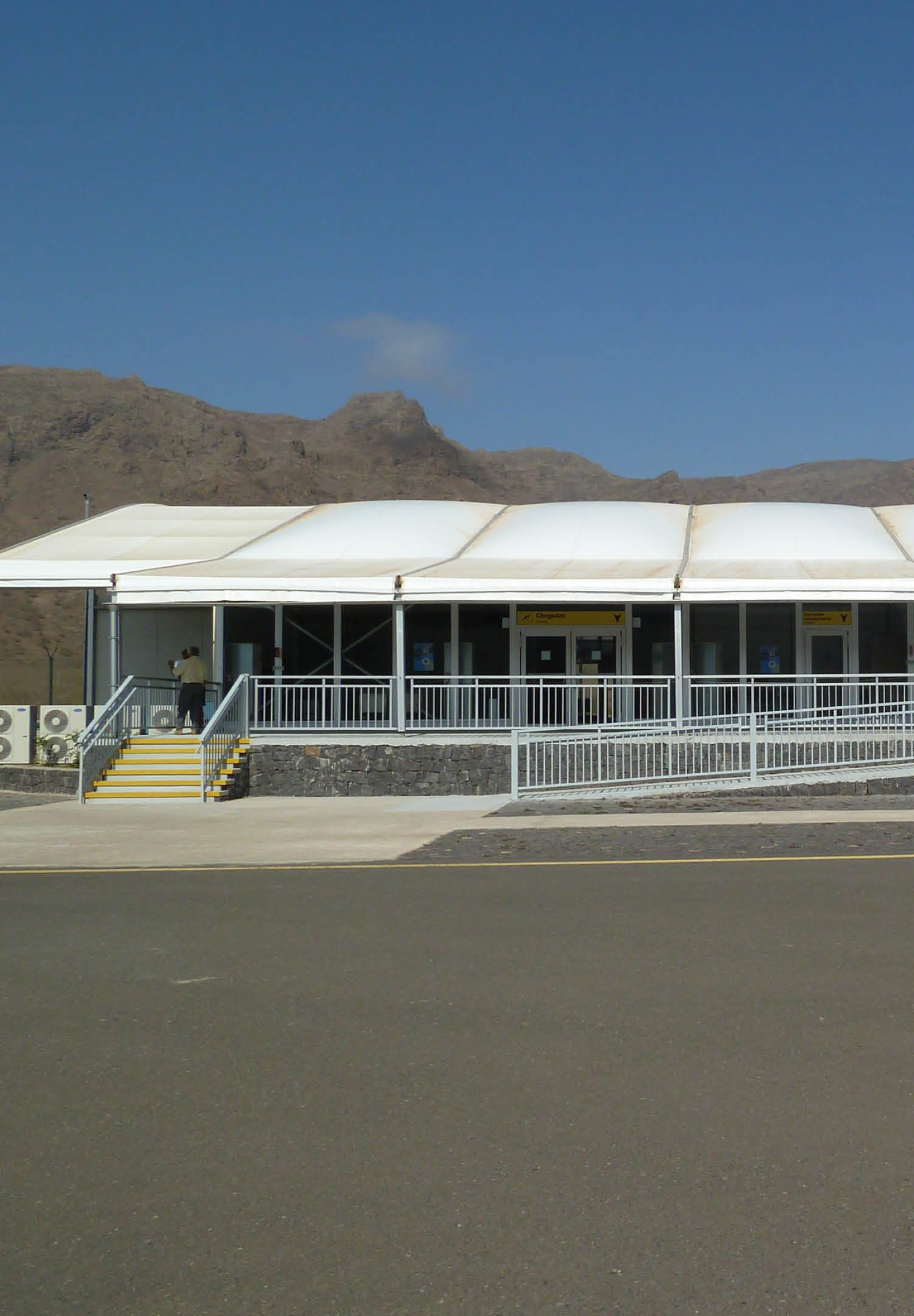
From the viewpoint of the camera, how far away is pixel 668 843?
13797 mm

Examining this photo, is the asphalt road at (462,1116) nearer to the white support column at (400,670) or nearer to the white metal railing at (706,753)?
the white metal railing at (706,753)

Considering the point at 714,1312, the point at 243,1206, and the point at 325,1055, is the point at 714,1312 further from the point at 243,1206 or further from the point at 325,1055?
the point at 325,1055

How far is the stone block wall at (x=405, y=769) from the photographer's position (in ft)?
71.9

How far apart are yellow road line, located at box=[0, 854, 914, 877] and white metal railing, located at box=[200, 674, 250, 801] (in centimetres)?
824

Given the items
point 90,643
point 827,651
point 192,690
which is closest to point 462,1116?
point 192,690

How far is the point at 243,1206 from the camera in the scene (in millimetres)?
4129

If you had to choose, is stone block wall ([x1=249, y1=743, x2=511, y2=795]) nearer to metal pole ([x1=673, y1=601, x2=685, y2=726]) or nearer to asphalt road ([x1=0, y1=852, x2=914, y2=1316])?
metal pole ([x1=673, y1=601, x2=685, y2=726])

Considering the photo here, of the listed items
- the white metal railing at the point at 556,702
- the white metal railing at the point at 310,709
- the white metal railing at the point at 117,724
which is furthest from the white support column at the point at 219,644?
the white metal railing at the point at 310,709

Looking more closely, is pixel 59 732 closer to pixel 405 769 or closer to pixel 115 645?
pixel 115 645

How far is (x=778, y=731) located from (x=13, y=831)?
10.5m

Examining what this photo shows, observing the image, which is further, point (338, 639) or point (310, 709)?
point (338, 639)

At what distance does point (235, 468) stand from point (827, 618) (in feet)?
321

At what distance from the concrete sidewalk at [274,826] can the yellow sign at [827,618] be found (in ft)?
35.7

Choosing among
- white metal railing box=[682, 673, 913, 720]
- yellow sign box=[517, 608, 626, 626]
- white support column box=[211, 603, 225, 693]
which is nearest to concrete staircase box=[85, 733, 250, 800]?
white support column box=[211, 603, 225, 693]
